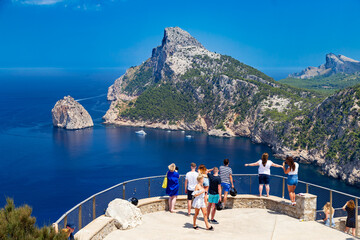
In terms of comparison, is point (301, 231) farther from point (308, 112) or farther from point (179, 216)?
point (308, 112)

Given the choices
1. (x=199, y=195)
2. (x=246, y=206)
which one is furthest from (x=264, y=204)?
(x=199, y=195)

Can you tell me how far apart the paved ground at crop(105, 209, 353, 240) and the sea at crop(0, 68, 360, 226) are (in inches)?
1503

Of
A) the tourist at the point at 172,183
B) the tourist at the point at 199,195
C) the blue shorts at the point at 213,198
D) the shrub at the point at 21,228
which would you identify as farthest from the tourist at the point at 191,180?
the shrub at the point at 21,228

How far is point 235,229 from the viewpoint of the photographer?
14.5 meters

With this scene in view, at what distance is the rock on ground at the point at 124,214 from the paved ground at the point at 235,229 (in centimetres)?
27

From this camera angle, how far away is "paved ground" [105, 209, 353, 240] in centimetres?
1351

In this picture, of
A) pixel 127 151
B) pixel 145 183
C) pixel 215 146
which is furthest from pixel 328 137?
pixel 145 183

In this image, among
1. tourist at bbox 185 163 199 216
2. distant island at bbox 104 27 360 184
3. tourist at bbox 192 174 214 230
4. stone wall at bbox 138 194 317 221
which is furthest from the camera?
distant island at bbox 104 27 360 184

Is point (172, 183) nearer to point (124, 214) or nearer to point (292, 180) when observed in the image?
point (124, 214)

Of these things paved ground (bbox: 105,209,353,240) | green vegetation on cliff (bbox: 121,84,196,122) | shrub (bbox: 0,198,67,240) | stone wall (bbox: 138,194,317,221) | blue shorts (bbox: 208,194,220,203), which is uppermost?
green vegetation on cliff (bbox: 121,84,196,122)

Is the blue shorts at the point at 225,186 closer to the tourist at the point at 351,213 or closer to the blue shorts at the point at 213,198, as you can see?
the blue shorts at the point at 213,198

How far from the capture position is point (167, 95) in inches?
7303

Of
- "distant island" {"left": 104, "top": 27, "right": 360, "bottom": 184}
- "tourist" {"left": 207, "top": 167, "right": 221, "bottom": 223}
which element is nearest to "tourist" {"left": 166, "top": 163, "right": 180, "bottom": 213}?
"tourist" {"left": 207, "top": 167, "right": 221, "bottom": 223}

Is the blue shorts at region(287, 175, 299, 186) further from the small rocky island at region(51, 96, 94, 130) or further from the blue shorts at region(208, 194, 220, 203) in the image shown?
the small rocky island at region(51, 96, 94, 130)
